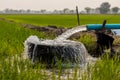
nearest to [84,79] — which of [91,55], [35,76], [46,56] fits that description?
[35,76]

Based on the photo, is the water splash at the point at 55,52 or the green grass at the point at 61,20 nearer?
the water splash at the point at 55,52

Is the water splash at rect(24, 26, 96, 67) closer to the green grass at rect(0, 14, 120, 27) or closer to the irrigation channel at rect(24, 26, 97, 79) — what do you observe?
the irrigation channel at rect(24, 26, 97, 79)

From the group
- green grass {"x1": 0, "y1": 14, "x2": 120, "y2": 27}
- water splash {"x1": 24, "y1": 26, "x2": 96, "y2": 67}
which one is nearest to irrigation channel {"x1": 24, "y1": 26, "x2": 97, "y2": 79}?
water splash {"x1": 24, "y1": 26, "x2": 96, "y2": 67}

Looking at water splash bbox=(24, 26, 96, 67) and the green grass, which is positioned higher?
water splash bbox=(24, 26, 96, 67)

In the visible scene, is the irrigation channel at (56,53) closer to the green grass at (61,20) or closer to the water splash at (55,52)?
the water splash at (55,52)

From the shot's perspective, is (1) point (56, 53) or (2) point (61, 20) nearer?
(1) point (56, 53)

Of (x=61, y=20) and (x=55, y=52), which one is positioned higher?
(x=55, y=52)

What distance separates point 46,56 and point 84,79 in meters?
3.52

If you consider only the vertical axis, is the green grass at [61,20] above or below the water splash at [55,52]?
below

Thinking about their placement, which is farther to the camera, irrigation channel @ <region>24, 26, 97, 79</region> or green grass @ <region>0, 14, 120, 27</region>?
green grass @ <region>0, 14, 120, 27</region>

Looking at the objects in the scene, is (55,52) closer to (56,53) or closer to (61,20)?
(56,53)

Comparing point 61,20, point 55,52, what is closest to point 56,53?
point 55,52

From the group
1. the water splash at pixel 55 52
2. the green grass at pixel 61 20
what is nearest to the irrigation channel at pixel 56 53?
the water splash at pixel 55 52

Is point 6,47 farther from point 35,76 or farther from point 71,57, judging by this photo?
point 35,76
